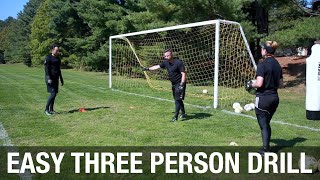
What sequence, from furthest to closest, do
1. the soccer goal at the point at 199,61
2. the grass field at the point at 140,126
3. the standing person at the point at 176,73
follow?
the soccer goal at the point at 199,61 < the standing person at the point at 176,73 < the grass field at the point at 140,126

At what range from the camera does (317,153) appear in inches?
247

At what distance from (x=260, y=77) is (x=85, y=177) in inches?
120

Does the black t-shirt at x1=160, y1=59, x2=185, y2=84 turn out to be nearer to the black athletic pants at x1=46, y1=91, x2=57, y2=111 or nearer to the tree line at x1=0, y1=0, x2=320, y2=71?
the black athletic pants at x1=46, y1=91, x2=57, y2=111

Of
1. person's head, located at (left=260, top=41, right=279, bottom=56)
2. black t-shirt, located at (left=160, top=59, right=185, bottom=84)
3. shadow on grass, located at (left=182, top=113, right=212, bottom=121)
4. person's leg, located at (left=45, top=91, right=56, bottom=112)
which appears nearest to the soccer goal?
shadow on grass, located at (left=182, top=113, right=212, bottom=121)

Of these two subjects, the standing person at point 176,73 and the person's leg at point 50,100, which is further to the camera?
the person's leg at point 50,100

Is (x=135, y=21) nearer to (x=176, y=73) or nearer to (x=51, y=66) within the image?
(x=51, y=66)

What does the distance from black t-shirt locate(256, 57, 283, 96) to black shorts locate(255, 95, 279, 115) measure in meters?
0.08

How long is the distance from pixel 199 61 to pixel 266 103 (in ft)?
45.9

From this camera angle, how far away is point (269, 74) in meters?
5.91

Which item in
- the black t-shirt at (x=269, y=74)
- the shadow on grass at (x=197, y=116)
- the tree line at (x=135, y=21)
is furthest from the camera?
the tree line at (x=135, y=21)

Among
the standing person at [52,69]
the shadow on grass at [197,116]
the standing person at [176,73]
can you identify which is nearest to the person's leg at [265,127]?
the standing person at [176,73]

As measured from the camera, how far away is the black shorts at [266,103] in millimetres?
5927

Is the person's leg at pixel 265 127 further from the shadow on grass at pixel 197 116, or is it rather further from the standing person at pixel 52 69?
the standing person at pixel 52 69

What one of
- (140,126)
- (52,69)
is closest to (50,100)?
(52,69)
